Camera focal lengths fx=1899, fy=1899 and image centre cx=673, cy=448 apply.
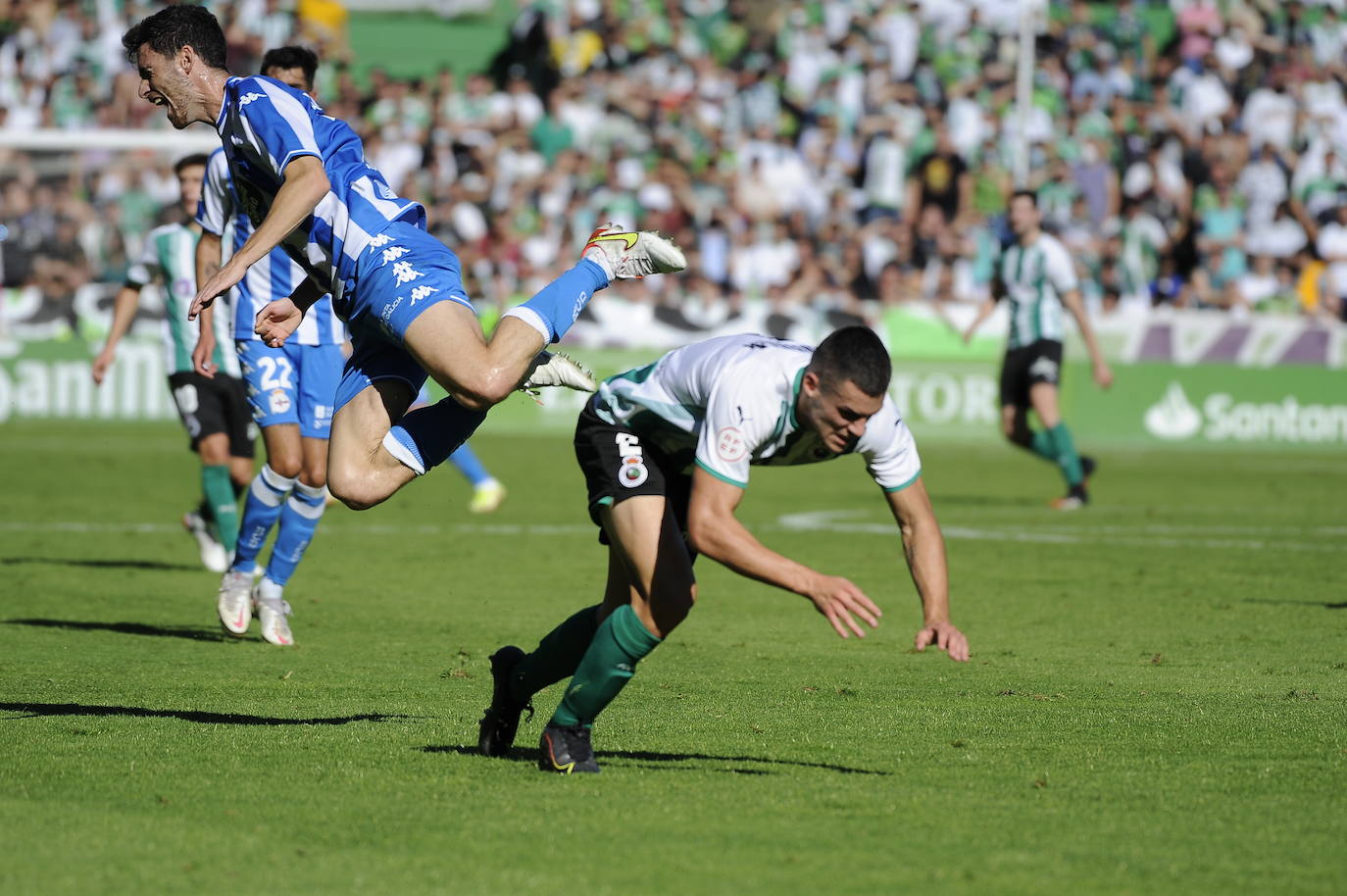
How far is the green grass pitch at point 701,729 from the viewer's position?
15.8ft

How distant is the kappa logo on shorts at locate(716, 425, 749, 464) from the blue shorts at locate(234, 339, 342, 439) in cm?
393

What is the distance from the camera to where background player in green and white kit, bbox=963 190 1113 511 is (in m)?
16.8

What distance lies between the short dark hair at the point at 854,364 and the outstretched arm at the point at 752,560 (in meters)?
0.43

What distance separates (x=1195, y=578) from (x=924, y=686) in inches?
182

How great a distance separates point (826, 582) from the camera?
532 centimetres

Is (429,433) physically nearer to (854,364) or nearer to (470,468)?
(854,364)


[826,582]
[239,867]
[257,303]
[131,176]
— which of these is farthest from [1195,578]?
[131,176]

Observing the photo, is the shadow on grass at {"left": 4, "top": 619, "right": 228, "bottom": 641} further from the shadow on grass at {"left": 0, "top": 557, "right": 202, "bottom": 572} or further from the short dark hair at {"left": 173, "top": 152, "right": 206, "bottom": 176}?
the short dark hair at {"left": 173, "top": 152, "right": 206, "bottom": 176}

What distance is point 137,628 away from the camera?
9.41m

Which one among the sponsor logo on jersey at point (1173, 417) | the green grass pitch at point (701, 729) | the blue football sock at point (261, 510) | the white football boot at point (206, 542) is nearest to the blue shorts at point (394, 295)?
the green grass pitch at point (701, 729)

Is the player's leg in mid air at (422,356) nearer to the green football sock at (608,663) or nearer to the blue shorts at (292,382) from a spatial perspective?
A: the green football sock at (608,663)

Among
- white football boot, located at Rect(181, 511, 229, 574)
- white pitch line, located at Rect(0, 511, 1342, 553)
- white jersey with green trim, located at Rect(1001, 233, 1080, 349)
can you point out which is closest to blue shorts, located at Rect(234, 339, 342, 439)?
white football boot, located at Rect(181, 511, 229, 574)

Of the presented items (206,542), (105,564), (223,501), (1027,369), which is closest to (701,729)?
(223,501)

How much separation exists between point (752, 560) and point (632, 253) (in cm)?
220
